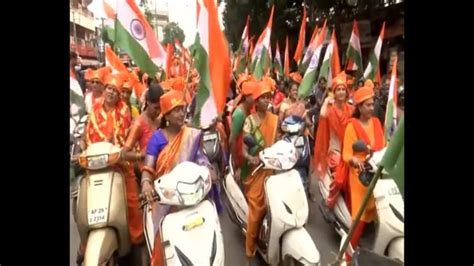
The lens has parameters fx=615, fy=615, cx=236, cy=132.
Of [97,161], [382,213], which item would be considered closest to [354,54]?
[382,213]

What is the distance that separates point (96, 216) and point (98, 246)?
0.13 meters

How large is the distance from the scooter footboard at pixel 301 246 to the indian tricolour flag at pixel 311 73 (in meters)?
0.62

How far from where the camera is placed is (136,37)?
101 inches

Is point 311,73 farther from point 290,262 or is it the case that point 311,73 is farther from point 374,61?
point 290,262

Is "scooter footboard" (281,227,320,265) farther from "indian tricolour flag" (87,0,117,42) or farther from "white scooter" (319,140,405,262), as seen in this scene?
"indian tricolour flag" (87,0,117,42)

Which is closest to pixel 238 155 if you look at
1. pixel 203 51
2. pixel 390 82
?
Result: pixel 203 51

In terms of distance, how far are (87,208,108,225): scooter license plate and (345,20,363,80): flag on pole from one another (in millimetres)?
1252

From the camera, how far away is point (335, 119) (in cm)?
280

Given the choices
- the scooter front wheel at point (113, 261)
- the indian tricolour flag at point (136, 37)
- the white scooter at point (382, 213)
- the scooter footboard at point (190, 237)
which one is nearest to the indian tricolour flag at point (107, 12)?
the indian tricolour flag at point (136, 37)

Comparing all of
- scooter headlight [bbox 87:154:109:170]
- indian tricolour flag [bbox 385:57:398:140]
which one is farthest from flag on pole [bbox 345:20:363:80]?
scooter headlight [bbox 87:154:109:170]

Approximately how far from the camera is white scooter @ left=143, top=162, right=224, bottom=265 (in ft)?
8.55

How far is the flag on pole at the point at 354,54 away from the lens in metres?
2.73

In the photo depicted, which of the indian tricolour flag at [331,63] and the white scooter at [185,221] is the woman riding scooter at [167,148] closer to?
the white scooter at [185,221]
